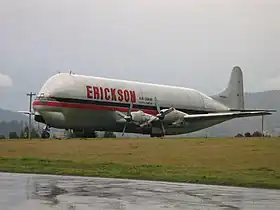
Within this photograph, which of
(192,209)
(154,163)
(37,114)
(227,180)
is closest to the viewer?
(192,209)

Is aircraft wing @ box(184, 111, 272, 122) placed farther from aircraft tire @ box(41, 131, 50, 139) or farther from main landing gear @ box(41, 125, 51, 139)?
aircraft tire @ box(41, 131, 50, 139)

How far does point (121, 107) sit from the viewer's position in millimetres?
70125

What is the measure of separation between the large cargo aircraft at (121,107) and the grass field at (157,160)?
1727cm

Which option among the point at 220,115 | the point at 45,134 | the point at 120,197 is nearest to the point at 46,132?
the point at 45,134

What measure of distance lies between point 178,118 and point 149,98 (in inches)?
156

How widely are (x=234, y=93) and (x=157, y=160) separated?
53.2m

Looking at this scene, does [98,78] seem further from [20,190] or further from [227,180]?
[20,190]

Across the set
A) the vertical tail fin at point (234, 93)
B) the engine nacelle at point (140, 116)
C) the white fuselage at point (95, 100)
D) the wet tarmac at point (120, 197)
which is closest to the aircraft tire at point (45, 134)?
the white fuselage at point (95, 100)

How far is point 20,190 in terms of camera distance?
18828 millimetres

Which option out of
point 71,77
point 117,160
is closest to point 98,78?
point 71,77

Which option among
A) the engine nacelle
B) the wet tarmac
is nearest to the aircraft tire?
the engine nacelle

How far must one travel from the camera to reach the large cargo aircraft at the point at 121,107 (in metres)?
65.9

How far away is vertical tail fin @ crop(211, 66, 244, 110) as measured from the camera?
89.0m

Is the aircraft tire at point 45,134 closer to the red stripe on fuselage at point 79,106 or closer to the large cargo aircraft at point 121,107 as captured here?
the large cargo aircraft at point 121,107
